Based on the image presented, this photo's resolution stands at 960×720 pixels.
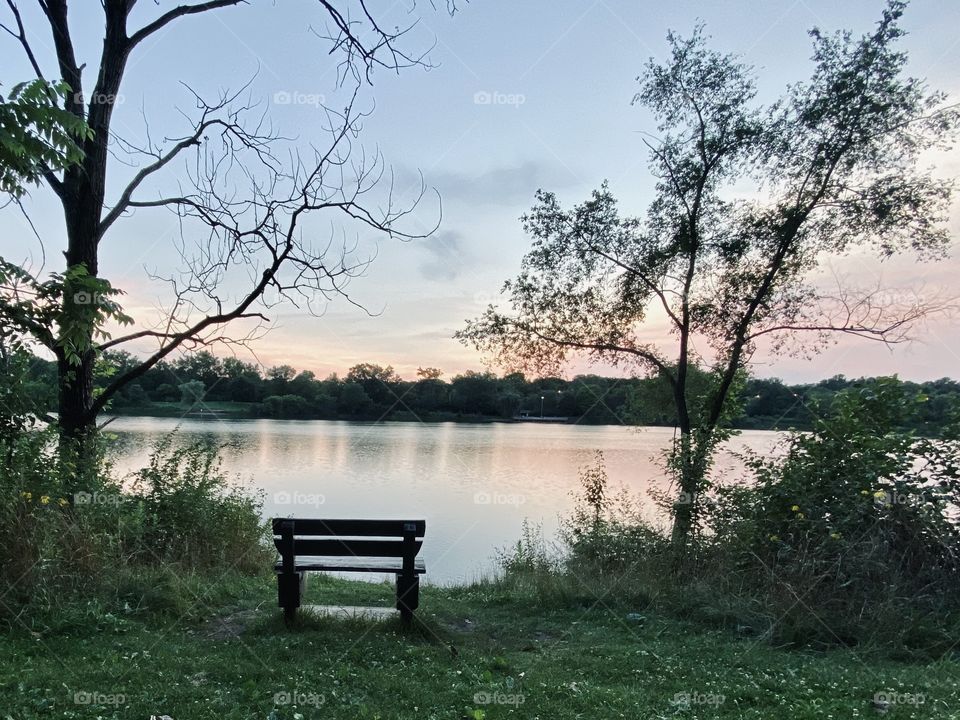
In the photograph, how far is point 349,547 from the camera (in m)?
5.52

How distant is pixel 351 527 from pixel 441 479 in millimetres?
16331

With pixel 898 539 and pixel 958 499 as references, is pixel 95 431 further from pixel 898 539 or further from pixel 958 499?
pixel 958 499

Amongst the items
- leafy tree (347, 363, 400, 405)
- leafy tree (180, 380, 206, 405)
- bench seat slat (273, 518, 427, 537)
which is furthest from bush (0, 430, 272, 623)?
leafy tree (347, 363, 400, 405)

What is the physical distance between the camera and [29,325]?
16.4 feet

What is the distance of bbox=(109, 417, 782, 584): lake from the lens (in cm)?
1297

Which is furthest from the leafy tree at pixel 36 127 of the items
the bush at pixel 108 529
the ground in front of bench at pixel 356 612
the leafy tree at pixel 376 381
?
the leafy tree at pixel 376 381

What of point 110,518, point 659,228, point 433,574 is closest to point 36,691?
point 110,518

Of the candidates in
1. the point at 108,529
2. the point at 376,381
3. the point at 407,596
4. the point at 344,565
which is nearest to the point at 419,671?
the point at 407,596

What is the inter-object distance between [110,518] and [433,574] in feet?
19.6

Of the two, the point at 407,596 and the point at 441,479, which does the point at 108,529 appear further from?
the point at 441,479

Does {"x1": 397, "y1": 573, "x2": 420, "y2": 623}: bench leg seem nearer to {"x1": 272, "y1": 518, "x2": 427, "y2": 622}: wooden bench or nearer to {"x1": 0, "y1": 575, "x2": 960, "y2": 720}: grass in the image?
{"x1": 272, "y1": 518, "x2": 427, "y2": 622}: wooden bench

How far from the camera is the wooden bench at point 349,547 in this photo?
5.47 m

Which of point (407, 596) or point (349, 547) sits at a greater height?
point (349, 547)

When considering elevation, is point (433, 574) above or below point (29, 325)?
below
